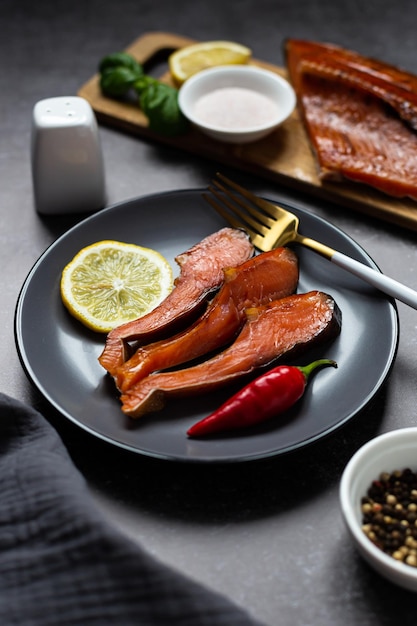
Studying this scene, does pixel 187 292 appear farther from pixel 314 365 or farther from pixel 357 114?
pixel 357 114

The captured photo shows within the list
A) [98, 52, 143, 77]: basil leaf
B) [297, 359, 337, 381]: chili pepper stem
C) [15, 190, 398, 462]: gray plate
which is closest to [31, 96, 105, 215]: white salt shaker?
[15, 190, 398, 462]: gray plate

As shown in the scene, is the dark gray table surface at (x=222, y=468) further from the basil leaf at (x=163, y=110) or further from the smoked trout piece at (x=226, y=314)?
the smoked trout piece at (x=226, y=314)

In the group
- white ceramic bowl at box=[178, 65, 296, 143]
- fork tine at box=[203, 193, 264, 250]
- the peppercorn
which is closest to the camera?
the peppercorn

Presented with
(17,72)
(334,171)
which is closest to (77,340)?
(334,171)

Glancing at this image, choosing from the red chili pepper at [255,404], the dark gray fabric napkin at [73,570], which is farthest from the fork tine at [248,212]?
the dark gray fabric napkin at [73,570]

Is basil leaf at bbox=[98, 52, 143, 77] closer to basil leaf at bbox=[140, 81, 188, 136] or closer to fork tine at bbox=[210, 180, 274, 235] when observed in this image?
basil leaf at bbox=[140, 81, 188, 136]
